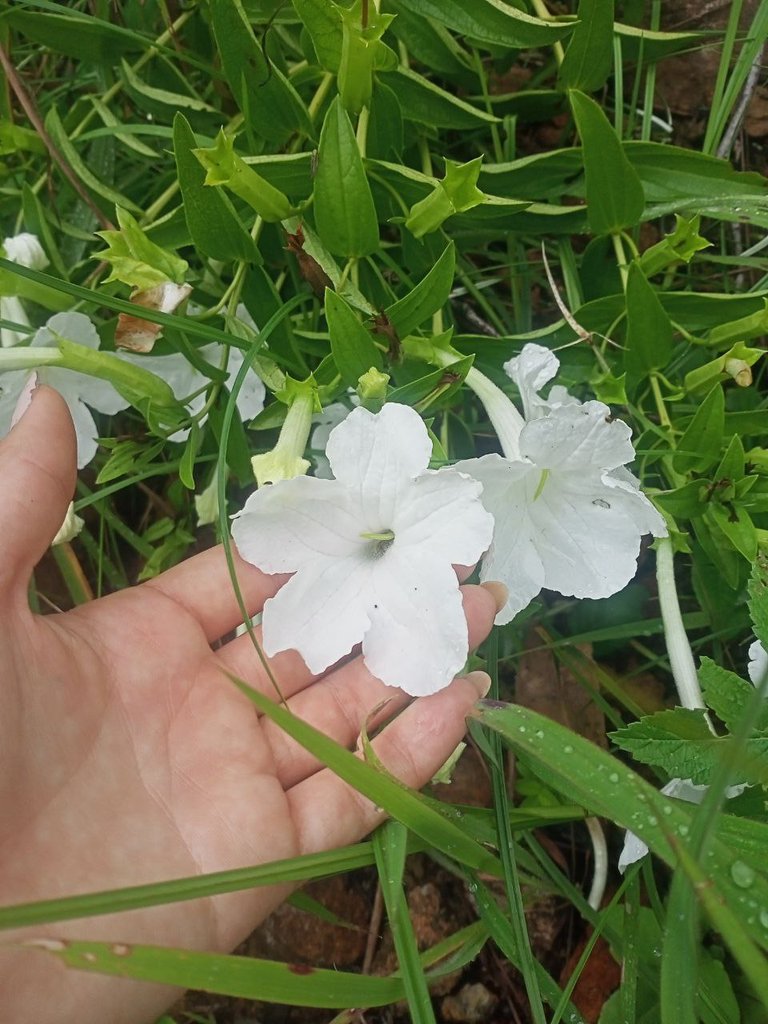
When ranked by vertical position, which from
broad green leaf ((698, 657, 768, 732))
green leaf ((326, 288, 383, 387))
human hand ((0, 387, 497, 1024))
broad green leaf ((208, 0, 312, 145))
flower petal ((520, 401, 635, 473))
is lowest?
human hand ((0, 387, 497, 1024))

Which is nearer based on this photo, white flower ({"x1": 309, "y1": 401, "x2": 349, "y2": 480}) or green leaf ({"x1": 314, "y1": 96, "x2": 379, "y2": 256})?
green leaf ({"x1": 314, "y1": 96, "x2": 379, "y2": 256})

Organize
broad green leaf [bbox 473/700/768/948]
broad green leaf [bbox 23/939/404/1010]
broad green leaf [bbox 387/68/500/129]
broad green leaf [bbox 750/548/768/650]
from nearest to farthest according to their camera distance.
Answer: broad green leaf [bbox 23/939/404/1010]
broad green leaf [bbox 473/700/768/948]
broad green leaf [bbox 750/548/768/650]
broad green leaf [bbox 387/68/500/129]

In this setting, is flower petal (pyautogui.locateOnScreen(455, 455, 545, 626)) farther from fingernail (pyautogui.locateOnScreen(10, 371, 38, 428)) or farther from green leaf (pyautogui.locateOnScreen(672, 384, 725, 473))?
fingernail (pyautogui.locateOnScreen(10, 371, 38, 428))

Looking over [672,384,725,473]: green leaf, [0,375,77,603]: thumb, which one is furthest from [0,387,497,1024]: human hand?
[672,384,725,473]: green leaf

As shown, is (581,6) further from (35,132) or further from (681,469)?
(35,132)

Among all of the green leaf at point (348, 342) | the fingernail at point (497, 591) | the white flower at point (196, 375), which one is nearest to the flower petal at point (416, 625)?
the fingernail at point (497, 591)

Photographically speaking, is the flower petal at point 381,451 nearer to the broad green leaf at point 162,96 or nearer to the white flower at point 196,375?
the white flower at point 196,375

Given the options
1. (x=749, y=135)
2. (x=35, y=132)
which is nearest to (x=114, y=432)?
(x=35, y=132)

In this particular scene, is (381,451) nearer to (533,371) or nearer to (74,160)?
(533,371)
